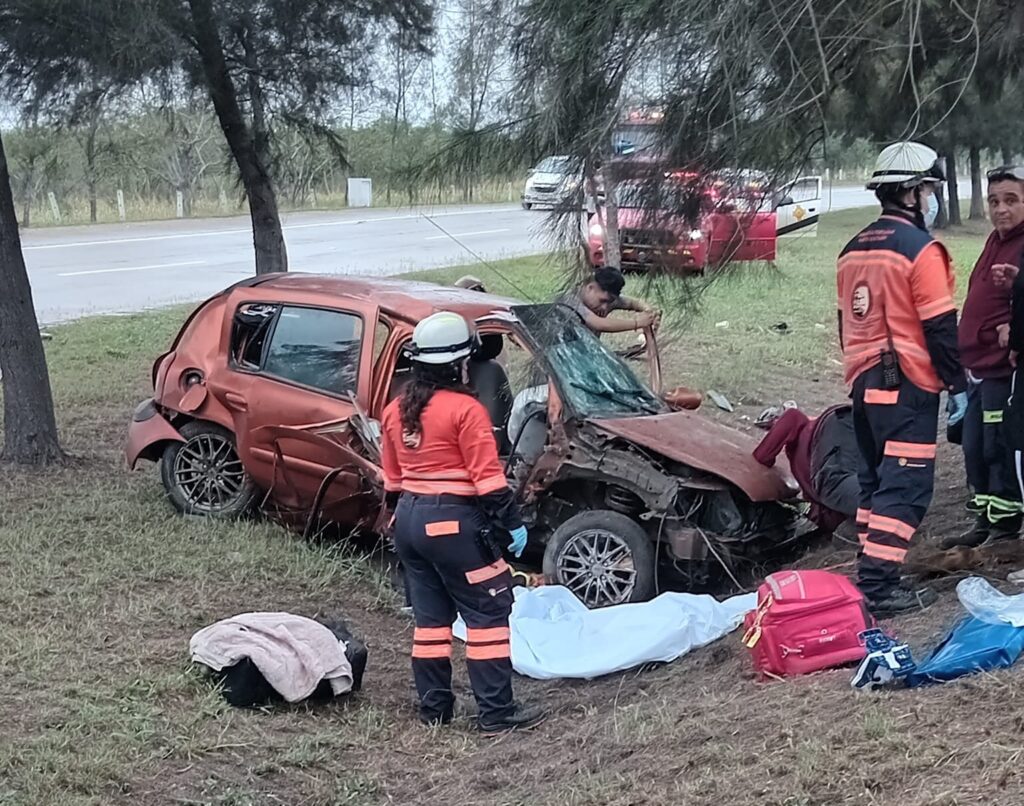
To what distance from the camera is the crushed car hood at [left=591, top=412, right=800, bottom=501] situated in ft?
22.1

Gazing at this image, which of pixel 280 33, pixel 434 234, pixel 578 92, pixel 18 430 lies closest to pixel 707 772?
pixel 578 92

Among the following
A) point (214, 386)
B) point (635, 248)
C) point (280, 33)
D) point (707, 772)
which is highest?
point (280, 33)

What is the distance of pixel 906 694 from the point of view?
4164 mm

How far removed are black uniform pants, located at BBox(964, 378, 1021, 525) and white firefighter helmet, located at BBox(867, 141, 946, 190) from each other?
3.85 feet

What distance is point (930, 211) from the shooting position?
574cm

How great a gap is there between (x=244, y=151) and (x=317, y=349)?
4.37 m

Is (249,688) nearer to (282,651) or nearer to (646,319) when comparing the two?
(282,651)

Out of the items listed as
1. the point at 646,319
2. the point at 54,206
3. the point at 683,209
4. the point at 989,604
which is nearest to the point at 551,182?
the point at 683,209

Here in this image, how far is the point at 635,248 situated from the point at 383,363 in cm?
158

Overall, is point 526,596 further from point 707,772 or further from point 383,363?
point 707,772

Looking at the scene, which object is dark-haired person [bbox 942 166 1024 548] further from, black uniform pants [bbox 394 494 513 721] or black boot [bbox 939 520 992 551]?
black uniform pants [bbox 394 494 513 721]

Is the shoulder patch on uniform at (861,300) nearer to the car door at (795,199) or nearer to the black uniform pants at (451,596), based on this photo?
the car door at (795,199)

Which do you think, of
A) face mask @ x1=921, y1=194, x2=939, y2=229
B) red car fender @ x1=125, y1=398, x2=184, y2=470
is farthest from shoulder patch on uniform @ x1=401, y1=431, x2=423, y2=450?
red car fender @ x1=125, y1=398, x2=184, y2=470

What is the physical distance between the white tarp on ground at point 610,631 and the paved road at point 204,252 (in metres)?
8.66
